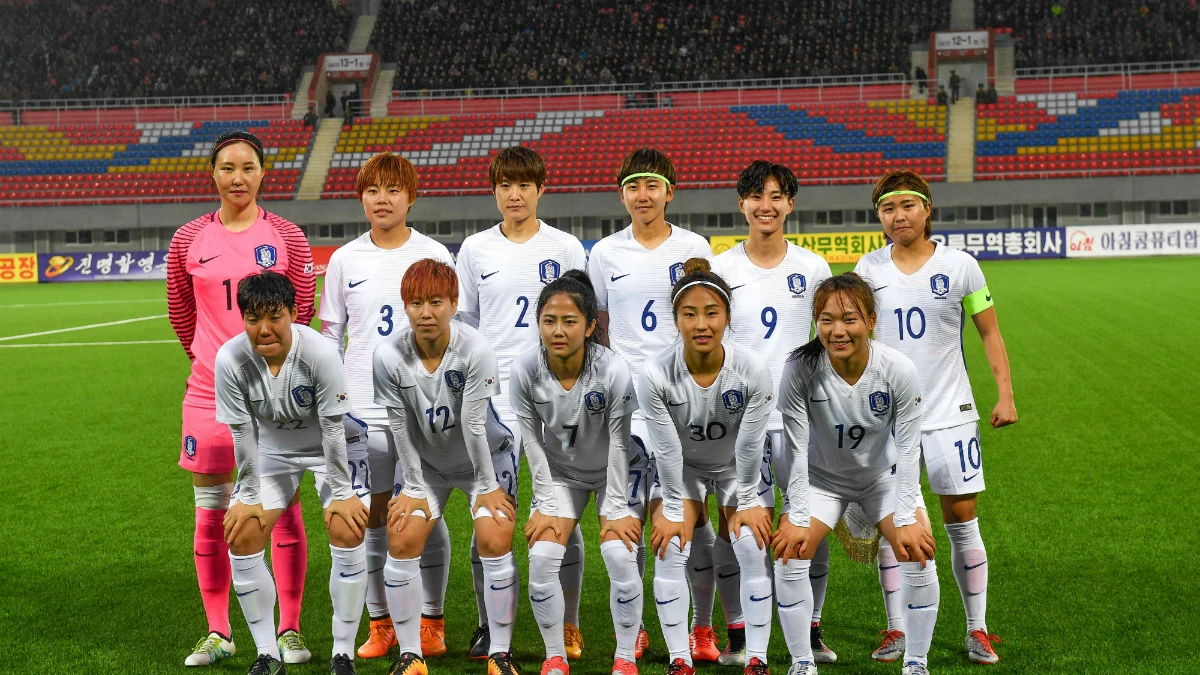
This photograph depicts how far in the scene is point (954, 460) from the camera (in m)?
4.66

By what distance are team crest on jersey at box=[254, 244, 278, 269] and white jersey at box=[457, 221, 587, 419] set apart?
0.89 metres

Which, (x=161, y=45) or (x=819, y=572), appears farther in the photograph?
(x=161, y=45)

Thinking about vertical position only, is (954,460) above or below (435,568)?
above

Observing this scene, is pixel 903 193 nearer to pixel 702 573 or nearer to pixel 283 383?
pixel 702 573

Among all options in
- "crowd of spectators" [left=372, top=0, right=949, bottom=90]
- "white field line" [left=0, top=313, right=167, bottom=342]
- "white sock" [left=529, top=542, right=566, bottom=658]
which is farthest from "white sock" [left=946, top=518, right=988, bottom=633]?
"crowd of spectators" [left=372, top=0, right=949, bottom=90]

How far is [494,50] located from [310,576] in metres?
42.2

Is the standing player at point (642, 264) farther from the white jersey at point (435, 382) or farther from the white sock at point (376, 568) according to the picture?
the white sock at point (376, 568)

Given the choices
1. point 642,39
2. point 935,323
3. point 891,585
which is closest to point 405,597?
point 891,585

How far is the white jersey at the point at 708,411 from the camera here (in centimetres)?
430

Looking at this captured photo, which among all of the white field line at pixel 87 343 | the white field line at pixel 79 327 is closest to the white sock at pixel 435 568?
the white field line at pixel 87 343

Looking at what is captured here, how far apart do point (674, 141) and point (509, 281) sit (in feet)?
121

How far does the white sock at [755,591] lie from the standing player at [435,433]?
960 mm

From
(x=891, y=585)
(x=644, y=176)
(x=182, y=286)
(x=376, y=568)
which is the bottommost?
(x=891, y=585)

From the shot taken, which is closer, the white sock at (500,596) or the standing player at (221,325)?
the white sock at (500,596)
